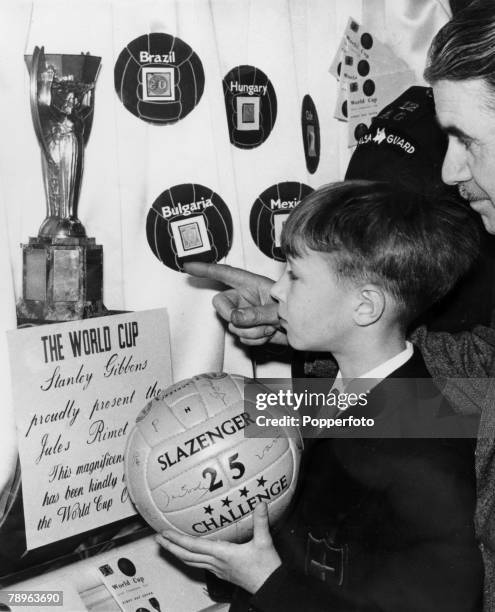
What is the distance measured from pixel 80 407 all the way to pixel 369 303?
61 cm

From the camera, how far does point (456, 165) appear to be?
119 cm

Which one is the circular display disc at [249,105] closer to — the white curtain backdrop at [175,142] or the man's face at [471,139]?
the white curtain backdrop at [175,142]

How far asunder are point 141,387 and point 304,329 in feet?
1.32

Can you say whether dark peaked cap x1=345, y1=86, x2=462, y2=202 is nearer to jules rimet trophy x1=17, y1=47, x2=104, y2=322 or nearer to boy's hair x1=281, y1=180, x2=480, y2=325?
boy's hair x1=281, y1=180, x2=480, y2=325

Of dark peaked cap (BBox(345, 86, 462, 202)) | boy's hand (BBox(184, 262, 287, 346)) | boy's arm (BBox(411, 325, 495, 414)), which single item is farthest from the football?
dark peaked cap (BBox(345, 86, 462, 202))

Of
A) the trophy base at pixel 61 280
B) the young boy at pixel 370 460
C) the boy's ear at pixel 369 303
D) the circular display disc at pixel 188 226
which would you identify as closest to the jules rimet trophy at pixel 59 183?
the trophy base at pixel 61 280

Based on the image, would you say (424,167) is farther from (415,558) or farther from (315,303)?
(415,558)

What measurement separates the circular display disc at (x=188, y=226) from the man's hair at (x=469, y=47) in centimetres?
59

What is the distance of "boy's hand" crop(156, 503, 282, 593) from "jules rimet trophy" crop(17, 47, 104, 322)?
1.67 feet

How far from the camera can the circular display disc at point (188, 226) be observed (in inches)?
59.2

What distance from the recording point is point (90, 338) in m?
1.42

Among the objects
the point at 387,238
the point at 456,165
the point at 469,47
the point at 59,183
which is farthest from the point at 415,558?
the point at 59,183

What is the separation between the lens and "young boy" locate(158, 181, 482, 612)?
1153 millimetres

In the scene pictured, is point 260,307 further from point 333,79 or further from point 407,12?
point 407,12
